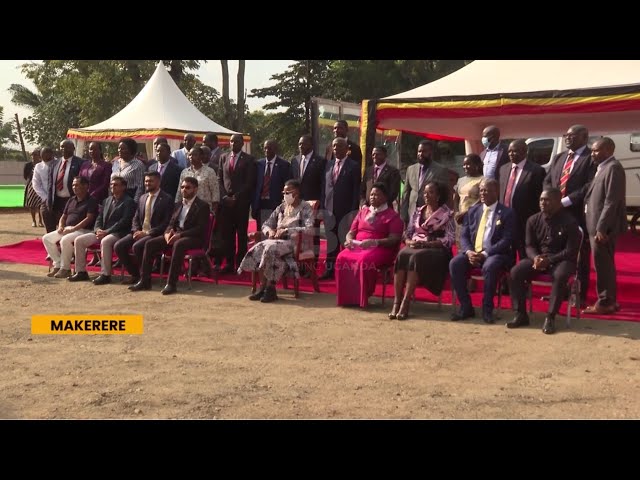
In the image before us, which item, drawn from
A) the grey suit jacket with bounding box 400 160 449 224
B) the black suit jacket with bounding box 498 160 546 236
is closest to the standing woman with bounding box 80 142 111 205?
the grey suit jacket with bounding box 400 160 449 224

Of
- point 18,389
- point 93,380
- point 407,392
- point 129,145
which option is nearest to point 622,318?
point 407,392

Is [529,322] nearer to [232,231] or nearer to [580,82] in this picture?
[580,82]

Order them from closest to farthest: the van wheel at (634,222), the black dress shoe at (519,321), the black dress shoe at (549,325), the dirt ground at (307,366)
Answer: the dirt ground at (307,366) → the black dress shoe at (549,325) → the black dress shoe at (519,321) → the van wheel at (634,222)

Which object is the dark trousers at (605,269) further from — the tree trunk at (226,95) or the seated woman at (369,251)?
the tree trunk at (226,95)

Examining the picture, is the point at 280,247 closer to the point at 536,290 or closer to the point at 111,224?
the point at 111,224

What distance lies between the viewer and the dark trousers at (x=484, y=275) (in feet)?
21.1

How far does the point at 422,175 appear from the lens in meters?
8.13

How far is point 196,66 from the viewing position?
115ft

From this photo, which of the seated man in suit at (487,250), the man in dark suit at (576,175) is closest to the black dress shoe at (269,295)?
the seated man in suit at (487,250)

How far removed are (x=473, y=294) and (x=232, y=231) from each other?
11.0 ft

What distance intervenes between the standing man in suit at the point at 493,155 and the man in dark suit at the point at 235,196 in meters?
3.02

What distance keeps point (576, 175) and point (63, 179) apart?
6.92 meters

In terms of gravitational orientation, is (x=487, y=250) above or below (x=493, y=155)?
below

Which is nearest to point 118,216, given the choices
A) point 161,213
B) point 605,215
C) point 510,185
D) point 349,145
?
point 161,213
